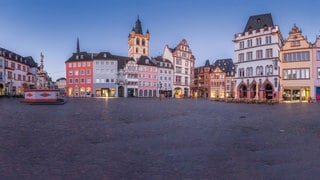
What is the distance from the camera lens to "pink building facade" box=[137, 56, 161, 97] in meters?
98.4

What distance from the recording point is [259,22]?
5766 cm

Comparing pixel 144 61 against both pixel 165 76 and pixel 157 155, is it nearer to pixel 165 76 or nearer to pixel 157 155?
pixel 165 76

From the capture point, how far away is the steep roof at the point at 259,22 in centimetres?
5644

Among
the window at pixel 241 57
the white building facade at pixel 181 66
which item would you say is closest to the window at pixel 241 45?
the window at pixel 241 57

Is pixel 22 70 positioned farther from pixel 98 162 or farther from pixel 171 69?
pixel 98 162

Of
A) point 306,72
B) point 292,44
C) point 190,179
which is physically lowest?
point 190,179

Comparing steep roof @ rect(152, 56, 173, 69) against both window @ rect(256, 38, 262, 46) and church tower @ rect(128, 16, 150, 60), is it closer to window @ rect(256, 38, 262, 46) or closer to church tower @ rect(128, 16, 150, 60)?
church tower @ rect(128, 16, 150, 60)

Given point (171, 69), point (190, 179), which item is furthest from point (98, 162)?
point (171, 69)

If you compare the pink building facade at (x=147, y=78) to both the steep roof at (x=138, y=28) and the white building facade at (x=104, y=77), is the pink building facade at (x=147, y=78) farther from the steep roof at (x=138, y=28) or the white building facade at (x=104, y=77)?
the steep roof at (x=138, y=28)

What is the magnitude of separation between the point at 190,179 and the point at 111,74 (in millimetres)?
91449

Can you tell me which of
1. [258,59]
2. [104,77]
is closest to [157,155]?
[258,59]

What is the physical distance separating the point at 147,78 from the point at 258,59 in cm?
4957

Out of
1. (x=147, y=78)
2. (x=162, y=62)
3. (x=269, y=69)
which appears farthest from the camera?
(x=162, y=62)

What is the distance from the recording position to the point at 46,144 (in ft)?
24.9
